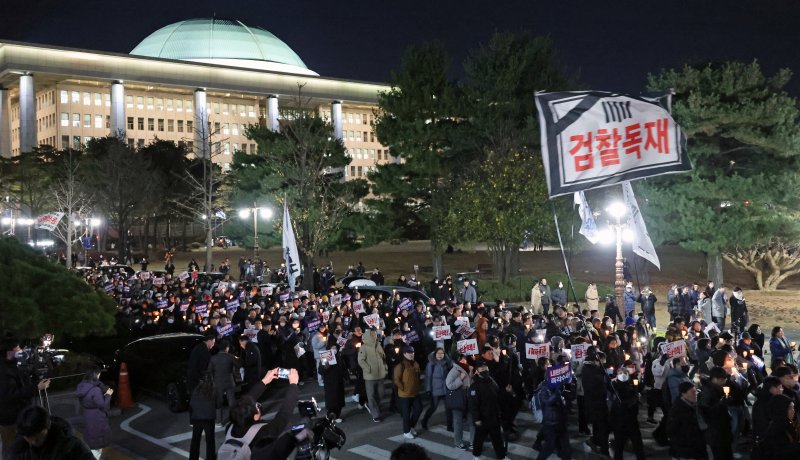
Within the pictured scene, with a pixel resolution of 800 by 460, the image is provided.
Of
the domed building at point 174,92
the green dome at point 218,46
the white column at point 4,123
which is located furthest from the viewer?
the green dome at point 218,46

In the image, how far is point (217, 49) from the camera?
351 ft

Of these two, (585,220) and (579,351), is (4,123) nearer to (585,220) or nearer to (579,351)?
(585,220)

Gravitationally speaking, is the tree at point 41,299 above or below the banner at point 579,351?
above

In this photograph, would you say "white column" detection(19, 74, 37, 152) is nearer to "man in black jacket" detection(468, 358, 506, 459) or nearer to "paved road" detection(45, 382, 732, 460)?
"paved road" detection(45, 382, 732, 460)

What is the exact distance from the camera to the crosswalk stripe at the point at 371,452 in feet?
34.1

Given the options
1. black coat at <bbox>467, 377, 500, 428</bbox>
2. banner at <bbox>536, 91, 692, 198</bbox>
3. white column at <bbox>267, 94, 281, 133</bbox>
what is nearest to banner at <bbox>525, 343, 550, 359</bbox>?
black coat at <bbox>467, 377, 500, 428</bbox>

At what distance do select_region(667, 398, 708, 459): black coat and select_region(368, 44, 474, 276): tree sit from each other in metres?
28.9

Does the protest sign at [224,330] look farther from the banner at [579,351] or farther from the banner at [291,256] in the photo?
the banner at [579,351]

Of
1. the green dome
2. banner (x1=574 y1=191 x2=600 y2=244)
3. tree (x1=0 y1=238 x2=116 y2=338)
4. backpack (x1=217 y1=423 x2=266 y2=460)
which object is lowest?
backpack (x1=217 y1=423 x2=266 y2=460)

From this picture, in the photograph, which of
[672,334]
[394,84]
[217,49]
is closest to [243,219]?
[394,84]

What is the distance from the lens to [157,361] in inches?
575

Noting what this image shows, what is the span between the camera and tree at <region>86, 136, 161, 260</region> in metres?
50.6

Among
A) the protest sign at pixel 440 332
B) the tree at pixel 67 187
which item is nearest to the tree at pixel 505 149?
the protest sign at pixel 440 332

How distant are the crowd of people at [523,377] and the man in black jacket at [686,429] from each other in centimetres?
1
